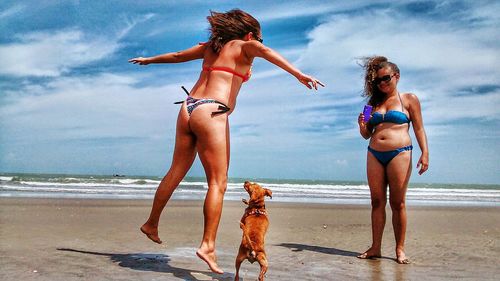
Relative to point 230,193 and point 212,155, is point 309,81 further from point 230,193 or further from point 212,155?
point 230,193

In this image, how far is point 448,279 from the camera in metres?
4.11

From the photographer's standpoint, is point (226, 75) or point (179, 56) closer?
point (226, 75)

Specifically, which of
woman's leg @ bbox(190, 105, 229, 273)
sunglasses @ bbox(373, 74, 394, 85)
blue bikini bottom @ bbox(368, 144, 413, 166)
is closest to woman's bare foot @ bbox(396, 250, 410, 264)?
blue bikini bottom @ bbox(368, 144, 413, 166)

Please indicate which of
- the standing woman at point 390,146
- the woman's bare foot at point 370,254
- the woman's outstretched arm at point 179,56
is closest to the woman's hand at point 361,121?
the standing woman at point 390,146

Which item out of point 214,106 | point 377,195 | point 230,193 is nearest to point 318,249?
point 377,195

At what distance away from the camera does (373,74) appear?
5.40 meters

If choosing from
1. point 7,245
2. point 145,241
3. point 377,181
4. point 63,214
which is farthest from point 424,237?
point 63,214

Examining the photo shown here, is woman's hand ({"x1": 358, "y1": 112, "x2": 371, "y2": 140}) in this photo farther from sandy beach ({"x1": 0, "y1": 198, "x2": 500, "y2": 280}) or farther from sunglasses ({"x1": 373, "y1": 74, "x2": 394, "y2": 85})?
sandy beach ({"x1": 0, "y1": 198, "x2": 500, "y2": 280})

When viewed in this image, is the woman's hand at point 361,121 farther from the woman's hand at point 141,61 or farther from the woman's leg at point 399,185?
the woman's hand at point 141,61

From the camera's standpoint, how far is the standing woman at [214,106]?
153 inches

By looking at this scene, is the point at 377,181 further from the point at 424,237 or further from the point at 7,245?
the point at 7,245

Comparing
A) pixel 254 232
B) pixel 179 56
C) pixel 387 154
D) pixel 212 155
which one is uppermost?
pixel 179 56

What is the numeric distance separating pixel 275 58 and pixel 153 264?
6.89ft

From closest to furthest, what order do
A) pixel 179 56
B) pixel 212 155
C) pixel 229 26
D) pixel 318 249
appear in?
pixel 212 155 < pixel 229 26 < pixel 179 56 < pixel 318 249
